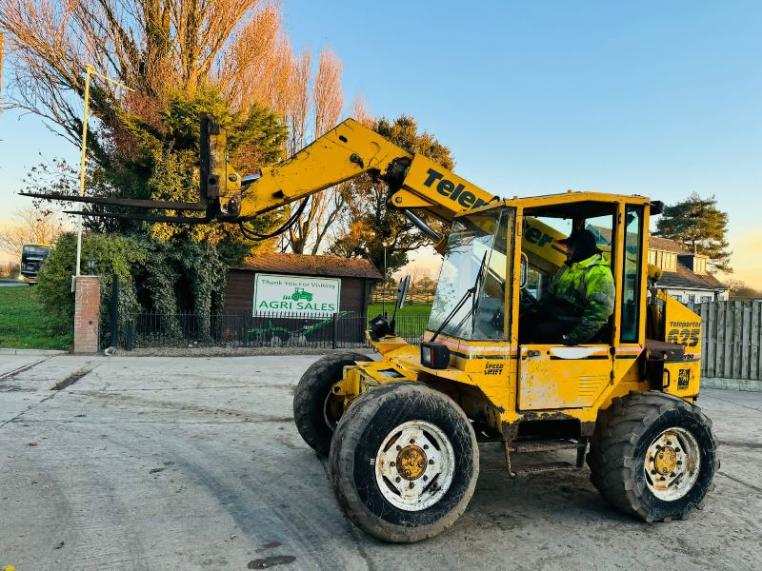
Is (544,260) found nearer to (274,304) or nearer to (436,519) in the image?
(436,519)

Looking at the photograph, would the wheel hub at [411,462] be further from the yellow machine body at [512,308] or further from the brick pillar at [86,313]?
the brick pillar at [86,313]

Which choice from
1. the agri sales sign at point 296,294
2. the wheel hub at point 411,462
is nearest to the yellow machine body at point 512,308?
the wheel hub at point 411,462

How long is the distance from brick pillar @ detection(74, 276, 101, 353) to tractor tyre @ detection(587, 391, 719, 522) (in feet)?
43.4

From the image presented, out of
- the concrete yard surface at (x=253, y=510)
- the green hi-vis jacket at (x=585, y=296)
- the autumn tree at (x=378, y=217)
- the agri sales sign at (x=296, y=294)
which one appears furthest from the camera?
the autumn tree at (x=378, y=217)

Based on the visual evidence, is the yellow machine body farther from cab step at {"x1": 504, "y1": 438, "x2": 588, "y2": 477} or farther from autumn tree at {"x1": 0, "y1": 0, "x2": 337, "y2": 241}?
autumn tree at {"x1": 0, "y1": 0, "x2": 337, "y2": 241}

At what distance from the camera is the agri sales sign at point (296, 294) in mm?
17641

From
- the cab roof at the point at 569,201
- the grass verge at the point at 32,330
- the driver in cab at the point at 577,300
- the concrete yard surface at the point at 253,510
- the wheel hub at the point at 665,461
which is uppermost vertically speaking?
the cab roof at the point at 569,201

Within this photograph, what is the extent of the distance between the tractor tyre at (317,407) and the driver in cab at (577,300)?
2221mm

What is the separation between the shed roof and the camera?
695 inches

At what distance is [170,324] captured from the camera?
15.5 meters

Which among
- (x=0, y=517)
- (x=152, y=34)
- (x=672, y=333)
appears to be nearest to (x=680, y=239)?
(x=152, y=34)

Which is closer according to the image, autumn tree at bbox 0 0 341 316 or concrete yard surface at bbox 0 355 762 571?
concrete yard surface at bbox 0 355 762 571

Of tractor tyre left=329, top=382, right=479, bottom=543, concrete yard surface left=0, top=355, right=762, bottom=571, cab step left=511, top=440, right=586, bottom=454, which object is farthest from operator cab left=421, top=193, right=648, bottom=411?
concrete yard surface left=0, top=355, right=762, bottom=571

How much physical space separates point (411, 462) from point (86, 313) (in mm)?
12790
